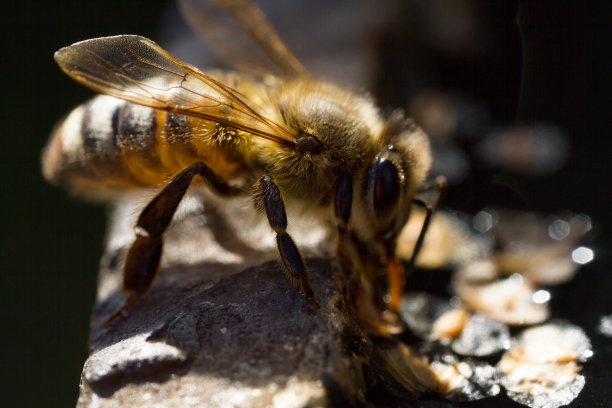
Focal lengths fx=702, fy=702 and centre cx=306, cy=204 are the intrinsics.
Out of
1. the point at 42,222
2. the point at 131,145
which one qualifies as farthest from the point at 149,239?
the point at 42,222

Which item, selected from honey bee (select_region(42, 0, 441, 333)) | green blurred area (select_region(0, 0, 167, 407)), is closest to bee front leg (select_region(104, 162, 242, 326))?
honey bee (select_region(42, 0, 441, 333))

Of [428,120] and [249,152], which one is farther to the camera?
[428,120]

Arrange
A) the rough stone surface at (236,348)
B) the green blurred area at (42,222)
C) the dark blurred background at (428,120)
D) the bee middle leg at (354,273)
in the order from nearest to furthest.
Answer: the rough stone surface at (236,348)
the bee middle leg at (354,273)
the dark blurred background at (428,120)
the green blurred area at (42,222)

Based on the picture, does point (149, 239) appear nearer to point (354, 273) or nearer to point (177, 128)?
point (177, 128)

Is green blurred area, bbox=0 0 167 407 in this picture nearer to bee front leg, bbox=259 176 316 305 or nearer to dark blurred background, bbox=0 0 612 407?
dark blurred background, bbox=0 0 612 407

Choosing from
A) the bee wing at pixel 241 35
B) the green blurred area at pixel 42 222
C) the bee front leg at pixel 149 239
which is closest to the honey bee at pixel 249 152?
the bee front leg at pixel 149 239

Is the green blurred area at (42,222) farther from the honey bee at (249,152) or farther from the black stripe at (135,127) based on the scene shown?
the black stripe at (135,127)
